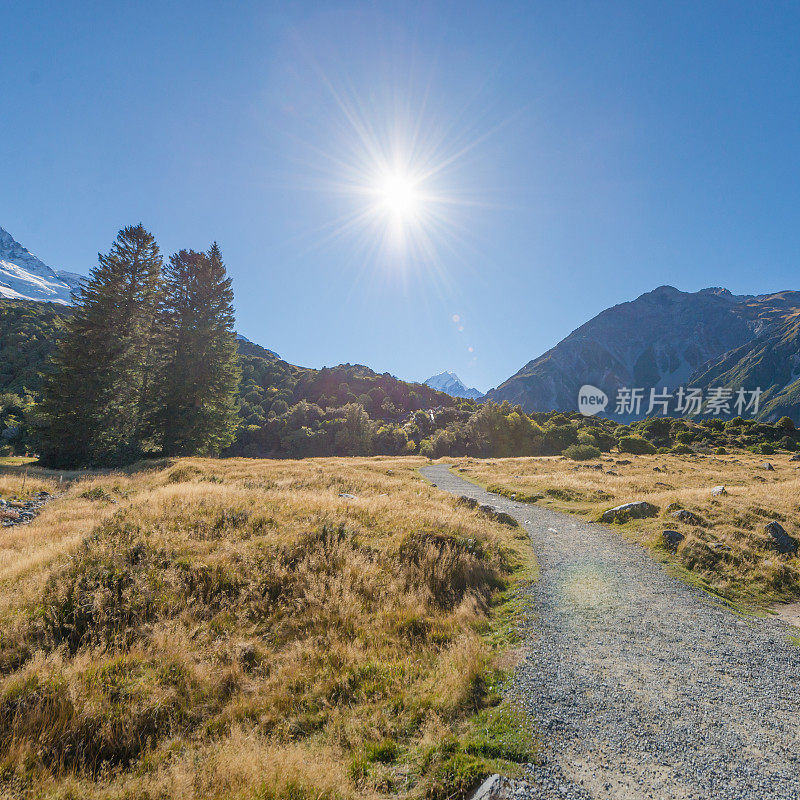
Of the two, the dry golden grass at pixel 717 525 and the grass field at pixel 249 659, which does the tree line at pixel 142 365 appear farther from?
the dry golden grass at pixel 717 525

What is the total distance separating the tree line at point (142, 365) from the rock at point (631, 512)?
123ft

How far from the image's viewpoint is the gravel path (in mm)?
3832

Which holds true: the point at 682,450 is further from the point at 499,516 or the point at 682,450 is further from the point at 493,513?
the point at 499,516

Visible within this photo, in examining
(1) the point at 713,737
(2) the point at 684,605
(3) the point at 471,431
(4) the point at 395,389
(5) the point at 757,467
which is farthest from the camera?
(4) the point at 395,389

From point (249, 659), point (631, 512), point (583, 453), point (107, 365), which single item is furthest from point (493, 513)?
point (583, 453)

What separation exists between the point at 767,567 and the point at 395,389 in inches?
4904

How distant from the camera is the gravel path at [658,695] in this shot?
383cm

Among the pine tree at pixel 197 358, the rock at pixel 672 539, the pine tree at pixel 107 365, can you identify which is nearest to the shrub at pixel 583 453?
the rock at pixel 672 539

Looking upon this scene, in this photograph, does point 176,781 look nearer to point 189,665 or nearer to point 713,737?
point 189,665

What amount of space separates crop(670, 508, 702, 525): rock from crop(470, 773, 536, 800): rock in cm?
1448

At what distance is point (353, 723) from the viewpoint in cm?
471

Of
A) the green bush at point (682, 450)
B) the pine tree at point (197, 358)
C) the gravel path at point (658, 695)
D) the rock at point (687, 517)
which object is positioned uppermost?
the pine tree at point (197, 358)

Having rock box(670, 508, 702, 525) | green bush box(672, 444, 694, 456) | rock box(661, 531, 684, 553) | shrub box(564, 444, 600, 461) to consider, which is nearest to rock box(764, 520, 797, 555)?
rock box(670, 508, 702, 525)

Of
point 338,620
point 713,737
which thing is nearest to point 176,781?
point 338,620
